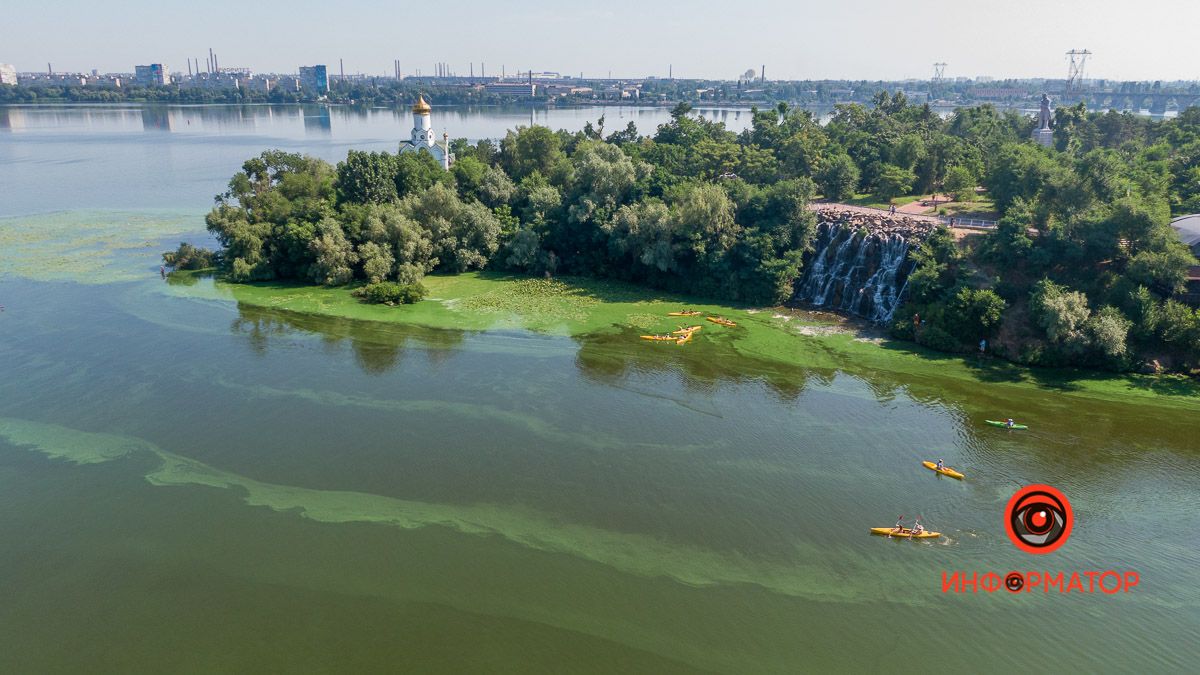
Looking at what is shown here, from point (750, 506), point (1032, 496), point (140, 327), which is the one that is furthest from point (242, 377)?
point (1032, 496)

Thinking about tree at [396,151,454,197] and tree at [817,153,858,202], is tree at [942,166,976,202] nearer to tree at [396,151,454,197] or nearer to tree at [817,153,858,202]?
tree at [817,153,858,202]

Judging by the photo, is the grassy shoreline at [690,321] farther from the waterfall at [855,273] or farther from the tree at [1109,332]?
the waterfall at [855,273]

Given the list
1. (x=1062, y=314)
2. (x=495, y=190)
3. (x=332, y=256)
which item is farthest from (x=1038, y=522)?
(x=495, y=190)

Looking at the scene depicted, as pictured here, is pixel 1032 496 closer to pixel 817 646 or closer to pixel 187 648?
pixel 817 646

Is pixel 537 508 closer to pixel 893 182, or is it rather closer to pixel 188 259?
pixel 188 259

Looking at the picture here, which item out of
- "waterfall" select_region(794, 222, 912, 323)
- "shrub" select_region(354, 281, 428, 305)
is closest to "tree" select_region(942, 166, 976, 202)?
"waterfall" select_region(794, 222, 912, 323)
